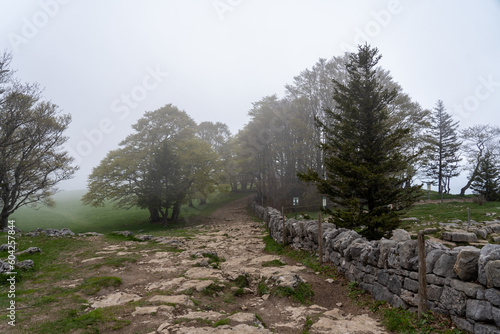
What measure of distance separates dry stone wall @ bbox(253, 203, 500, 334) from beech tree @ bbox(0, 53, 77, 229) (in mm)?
21228

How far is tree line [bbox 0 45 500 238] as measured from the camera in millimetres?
10094

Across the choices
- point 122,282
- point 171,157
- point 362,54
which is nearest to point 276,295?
point 122,282

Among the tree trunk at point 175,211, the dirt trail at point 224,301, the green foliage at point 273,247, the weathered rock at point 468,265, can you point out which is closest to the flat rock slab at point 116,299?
the dirt trail at point 224,301

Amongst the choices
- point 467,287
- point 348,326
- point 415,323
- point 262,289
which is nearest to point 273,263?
point 262,289

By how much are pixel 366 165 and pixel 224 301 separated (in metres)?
7.48

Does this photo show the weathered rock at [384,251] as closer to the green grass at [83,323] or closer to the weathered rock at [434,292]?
the weathered rock at [434,292]

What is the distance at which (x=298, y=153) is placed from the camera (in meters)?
27.2

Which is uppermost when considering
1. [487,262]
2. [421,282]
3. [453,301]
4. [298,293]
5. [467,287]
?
[487,262]

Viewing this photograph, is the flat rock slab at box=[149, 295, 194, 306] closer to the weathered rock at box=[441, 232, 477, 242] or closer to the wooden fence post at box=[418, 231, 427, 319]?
the wooden fence post at box=[418, 231, 427, 319]

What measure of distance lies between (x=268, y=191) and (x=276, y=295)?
2361cm

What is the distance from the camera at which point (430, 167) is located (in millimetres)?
37062

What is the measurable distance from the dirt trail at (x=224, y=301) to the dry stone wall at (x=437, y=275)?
2.45 ft

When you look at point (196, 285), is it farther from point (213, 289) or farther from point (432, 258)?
point (432, 258)

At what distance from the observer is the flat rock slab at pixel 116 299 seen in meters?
5.63
